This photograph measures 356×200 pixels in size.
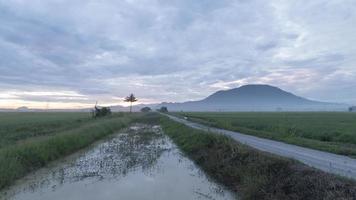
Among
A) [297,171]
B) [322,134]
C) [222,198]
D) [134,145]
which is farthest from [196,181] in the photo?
[322,134]

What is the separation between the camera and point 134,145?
27172mm

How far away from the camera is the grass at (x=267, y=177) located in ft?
29.9

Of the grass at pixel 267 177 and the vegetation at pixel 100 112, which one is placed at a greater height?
the vegetation at pixel 100 112

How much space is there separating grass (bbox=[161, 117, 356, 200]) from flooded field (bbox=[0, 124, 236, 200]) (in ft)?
2.38

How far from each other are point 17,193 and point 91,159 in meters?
7.96

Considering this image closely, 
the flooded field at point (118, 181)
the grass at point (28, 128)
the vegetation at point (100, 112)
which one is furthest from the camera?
the vegetation at point (100, 112)

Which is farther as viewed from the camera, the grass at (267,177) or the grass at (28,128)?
the grass at (28,128)

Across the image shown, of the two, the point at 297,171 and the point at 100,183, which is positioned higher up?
the point at 297,171

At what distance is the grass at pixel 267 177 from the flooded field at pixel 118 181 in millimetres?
725

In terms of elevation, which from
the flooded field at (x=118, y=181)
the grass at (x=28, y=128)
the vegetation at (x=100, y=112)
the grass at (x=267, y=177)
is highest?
the vegetation at (x=100, y=112)

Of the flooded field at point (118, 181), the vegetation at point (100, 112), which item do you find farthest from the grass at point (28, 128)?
the vegetation at point (100, 112)

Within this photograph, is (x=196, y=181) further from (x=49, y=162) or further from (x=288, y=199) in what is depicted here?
(x=49, y=162)

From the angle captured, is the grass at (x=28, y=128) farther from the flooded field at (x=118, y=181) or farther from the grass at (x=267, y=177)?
the grass at (x=267, y=177)

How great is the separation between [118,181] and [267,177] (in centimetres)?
598
